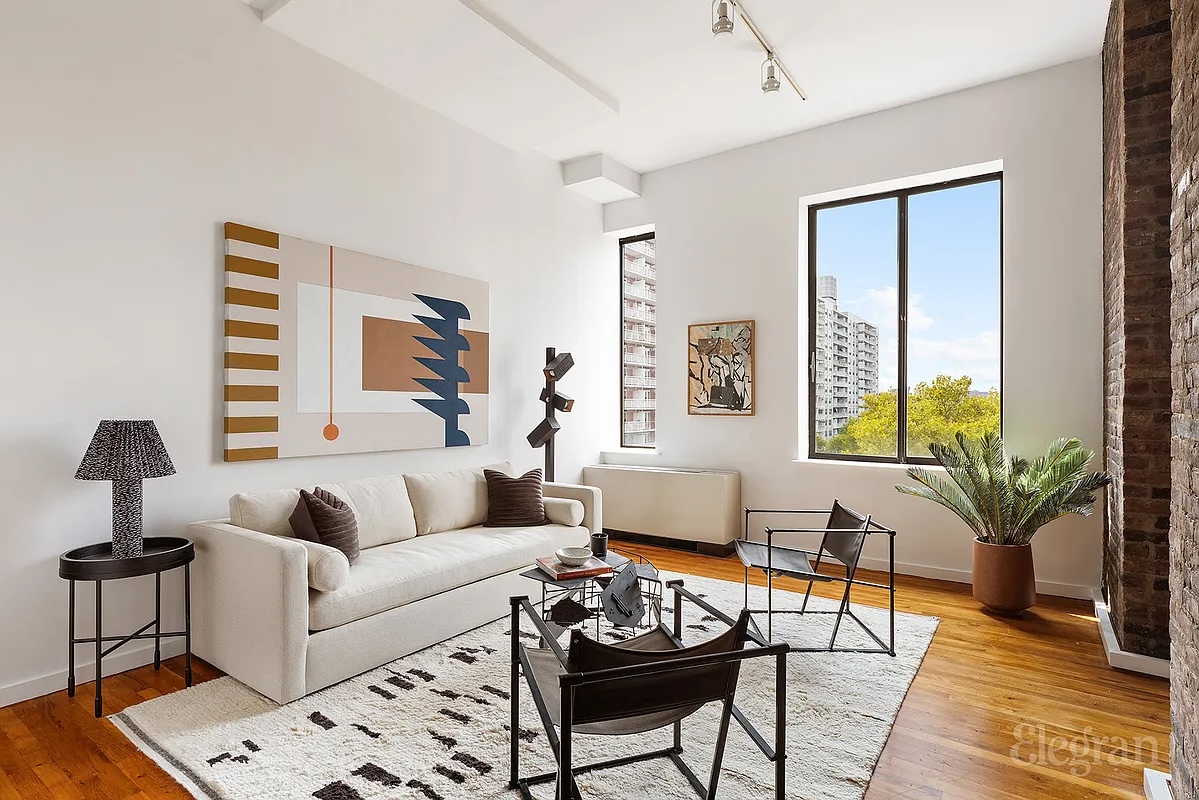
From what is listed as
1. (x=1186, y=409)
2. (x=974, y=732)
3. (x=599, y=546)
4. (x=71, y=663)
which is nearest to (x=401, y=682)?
(x=599, y=546)

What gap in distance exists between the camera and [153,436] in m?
2.83

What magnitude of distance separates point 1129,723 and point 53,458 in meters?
4.62

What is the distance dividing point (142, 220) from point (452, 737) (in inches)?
111

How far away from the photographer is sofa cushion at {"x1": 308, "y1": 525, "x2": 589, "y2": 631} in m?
2.85

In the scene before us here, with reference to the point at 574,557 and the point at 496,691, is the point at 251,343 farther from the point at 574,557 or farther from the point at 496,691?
the point at 496,691

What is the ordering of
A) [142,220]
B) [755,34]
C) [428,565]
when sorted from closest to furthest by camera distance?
[142,220]
[428,565]
[755,34]

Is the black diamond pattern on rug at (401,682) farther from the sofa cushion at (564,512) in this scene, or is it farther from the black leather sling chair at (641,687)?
the sofa cushion at (564,512)

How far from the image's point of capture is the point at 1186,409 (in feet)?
5.77

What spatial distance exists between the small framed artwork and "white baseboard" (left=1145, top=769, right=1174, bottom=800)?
11.9ft

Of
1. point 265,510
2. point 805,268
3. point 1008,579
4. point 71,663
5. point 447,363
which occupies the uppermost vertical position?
point 805,268

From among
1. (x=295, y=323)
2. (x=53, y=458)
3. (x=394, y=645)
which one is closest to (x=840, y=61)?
(x=295, y=323)

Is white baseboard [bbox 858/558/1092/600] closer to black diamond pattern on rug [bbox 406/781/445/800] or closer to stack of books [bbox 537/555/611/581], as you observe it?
stack of books [bbox 537/555/611/581]

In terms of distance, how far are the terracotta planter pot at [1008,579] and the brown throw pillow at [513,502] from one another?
2.72 meters

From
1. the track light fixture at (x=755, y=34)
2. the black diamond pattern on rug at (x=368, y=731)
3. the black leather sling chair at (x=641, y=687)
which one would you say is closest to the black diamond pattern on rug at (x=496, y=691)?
the black diamond pattern on rug at (x=368, y=731)
